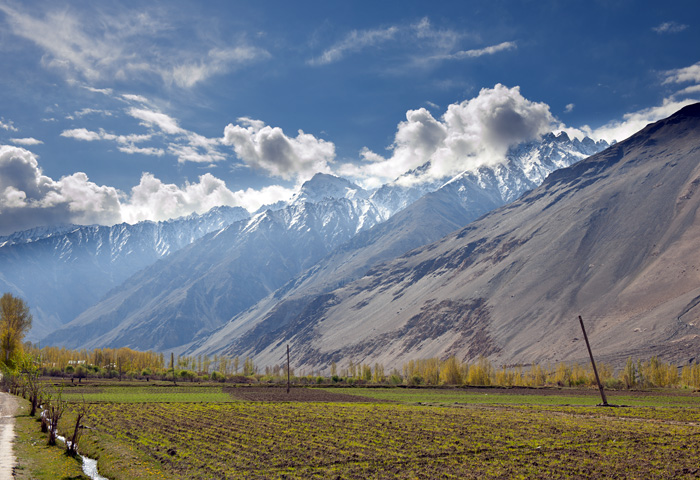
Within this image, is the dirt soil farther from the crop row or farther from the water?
the water

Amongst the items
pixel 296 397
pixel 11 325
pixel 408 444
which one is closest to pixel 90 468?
pixel 408 444

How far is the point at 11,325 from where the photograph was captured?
10538cm

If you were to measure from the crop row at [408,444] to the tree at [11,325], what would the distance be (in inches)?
2560

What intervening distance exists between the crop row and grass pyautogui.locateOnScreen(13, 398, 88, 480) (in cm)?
463

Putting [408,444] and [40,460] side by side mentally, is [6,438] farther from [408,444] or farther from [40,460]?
[408,444]

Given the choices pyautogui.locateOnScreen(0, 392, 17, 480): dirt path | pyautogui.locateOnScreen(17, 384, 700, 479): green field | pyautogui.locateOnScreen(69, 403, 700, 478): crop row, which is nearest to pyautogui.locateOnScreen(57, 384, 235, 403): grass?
pyautogui.locateOnScreen(0, 392, 17, 480): dirt path

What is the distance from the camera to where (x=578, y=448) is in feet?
107

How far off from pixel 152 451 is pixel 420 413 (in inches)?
1257

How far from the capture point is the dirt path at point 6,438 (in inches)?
1064

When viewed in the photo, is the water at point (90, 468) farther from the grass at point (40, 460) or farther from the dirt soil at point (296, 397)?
the dirt soil at point (296, 397)

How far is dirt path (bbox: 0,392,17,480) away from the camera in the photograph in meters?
27.0

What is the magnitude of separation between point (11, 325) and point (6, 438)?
275 ft

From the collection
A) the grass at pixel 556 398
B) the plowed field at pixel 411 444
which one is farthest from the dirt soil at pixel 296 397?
the plowed field at pixel 411 444

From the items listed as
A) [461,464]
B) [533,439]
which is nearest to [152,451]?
[461,464]
